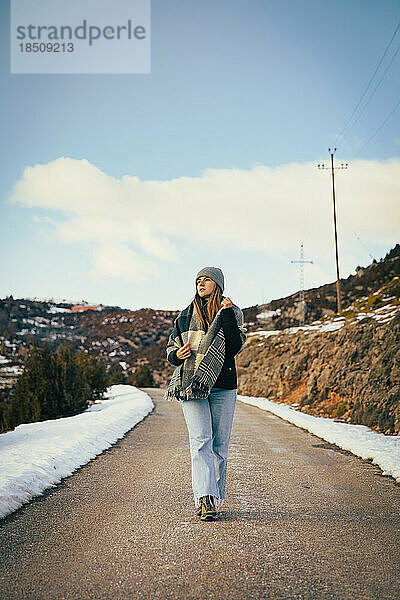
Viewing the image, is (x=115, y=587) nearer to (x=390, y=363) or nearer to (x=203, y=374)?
(x=203, y=374)

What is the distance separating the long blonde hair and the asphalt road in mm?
1747

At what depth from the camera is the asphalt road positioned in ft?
10.8

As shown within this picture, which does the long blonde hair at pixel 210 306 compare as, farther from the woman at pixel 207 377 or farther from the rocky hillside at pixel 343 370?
the rocky hillside at pixel 343 370

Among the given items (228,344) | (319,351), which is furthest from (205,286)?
(319,351)

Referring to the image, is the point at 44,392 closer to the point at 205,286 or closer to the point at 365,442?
the point at 365,442

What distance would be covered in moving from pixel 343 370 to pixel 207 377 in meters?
14.8

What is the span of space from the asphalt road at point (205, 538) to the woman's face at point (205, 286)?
2.01 m

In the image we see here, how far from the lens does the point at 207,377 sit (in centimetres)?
491

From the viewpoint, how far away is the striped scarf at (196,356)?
4.91m

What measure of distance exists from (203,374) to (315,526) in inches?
62.1

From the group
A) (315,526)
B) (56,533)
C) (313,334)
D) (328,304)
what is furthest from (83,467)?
(328,304)

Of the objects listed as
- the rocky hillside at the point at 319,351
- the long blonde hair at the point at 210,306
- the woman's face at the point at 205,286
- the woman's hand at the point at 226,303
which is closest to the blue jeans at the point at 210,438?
the long blonde hair at the point at 210,306

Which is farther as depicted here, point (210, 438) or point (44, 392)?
point (44, 392)

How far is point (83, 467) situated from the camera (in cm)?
741
